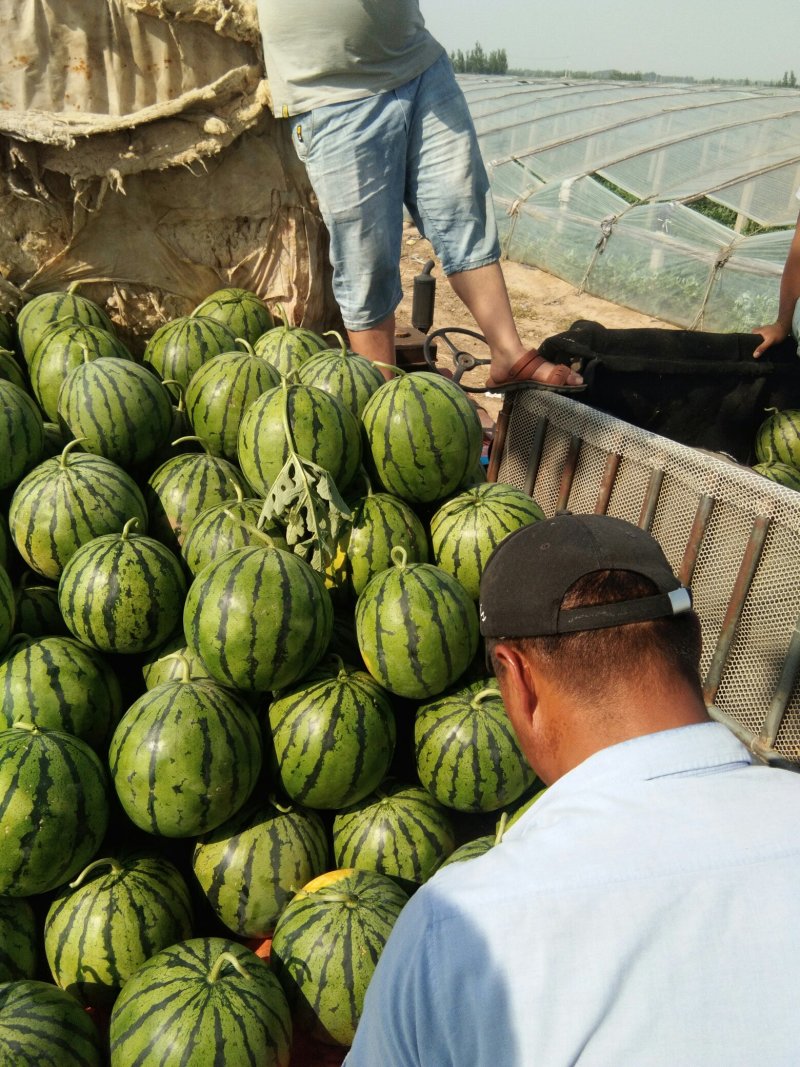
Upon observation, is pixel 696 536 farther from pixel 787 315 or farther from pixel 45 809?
pixel 45 809

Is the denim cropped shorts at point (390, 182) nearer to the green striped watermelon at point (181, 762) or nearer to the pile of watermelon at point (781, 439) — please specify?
the pile of watermelon at point (781, 439)

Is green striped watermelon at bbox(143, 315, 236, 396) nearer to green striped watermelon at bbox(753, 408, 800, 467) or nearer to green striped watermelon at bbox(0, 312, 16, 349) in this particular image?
green striped watermelon at bbox(0, 312, 16, 349)

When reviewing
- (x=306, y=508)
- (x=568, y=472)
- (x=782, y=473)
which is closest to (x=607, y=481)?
(x=568, y=472)

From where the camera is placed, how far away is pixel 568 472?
3.78 meters

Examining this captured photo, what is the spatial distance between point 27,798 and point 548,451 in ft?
8.43

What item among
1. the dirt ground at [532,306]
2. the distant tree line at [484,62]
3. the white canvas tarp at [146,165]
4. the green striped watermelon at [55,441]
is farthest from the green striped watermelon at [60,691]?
the distant tree line at [484,62]

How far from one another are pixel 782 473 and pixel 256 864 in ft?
10.3

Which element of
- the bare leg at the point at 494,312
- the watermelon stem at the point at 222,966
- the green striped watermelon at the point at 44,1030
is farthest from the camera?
the bare leg at the point at 494,312

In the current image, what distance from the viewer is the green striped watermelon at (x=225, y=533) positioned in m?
2.81

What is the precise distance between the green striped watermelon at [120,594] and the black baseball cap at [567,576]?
134 centimetres

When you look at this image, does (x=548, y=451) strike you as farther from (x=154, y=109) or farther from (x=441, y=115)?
(x=154, y=109)

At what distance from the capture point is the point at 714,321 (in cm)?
1202

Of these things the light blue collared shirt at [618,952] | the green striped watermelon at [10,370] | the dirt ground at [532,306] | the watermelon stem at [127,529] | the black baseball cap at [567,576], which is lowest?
the dirt ground at [532,306]

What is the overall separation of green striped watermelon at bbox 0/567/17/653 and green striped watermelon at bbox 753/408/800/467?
3.68 meters
